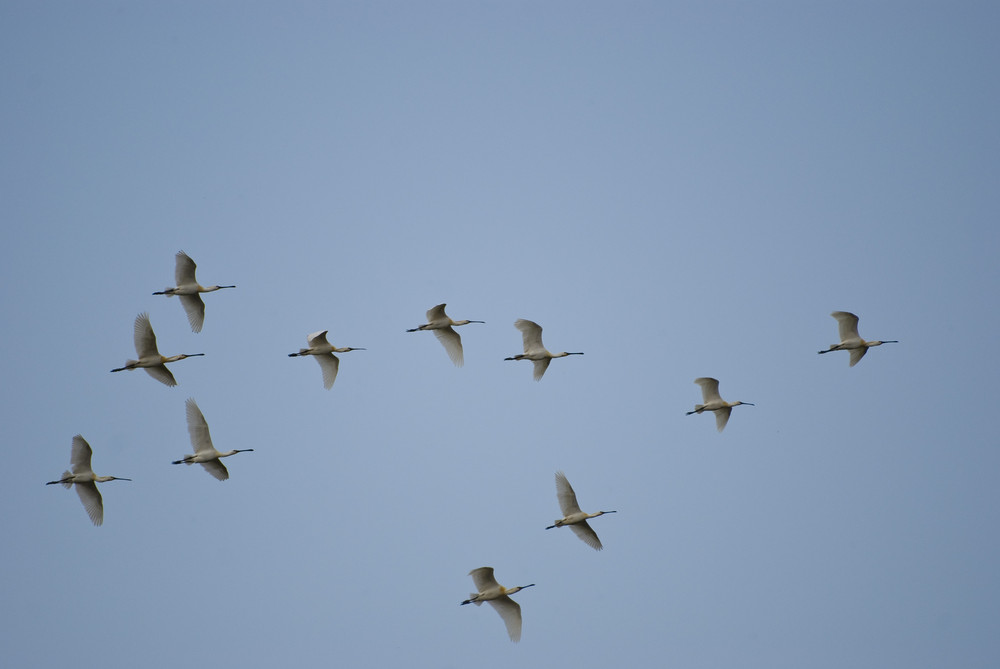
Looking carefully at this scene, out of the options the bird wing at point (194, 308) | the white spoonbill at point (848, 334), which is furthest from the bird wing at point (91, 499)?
the white spoonbill at point (848, 334)

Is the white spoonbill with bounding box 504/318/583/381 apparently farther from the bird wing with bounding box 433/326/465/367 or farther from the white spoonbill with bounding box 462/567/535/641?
the white spoonbill with bounding box 462/567/535/641

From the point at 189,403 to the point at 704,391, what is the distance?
57.6 ft

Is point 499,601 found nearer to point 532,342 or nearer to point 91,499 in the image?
point 532,342

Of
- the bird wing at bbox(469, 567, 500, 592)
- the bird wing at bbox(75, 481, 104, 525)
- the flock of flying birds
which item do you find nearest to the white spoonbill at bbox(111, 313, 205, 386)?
the flock of flying birds

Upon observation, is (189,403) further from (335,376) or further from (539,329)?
(539,329)

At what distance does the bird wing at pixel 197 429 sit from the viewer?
4138 centimetres

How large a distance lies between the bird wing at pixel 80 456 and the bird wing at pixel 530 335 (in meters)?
14.4

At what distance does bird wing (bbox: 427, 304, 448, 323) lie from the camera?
4339 cm

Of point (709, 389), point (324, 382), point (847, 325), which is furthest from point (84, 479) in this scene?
point (847, 325)

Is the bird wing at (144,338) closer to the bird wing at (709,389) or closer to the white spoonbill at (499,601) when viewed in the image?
the white spoonbill at (499,601)

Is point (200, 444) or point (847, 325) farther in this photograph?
point (847, 325)

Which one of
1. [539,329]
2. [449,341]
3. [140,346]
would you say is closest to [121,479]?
[140,346]

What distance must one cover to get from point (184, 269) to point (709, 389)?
18.3 m

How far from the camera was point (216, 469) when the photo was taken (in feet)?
137
